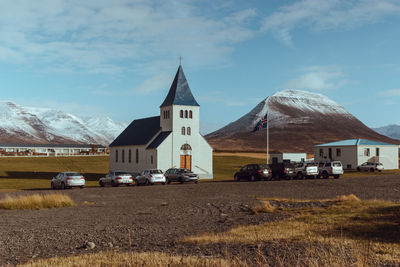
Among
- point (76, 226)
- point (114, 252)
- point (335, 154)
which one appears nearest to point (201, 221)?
point (76, 226)

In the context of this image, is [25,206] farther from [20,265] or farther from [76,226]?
[20,265]

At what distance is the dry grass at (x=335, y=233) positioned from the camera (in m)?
10.1

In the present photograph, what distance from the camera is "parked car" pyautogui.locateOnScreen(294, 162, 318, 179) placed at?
45812 millimetres

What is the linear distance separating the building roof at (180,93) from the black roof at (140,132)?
3692 mm

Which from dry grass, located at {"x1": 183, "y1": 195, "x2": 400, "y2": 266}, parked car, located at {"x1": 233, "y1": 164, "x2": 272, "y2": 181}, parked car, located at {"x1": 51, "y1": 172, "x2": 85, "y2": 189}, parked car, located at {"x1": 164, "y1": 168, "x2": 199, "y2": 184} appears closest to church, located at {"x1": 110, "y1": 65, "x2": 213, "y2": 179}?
parked car, located at {"x1": 164, "y1": 168, "x2": 199, "y2": 184}

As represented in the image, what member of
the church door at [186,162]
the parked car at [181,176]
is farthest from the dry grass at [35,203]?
the church door at [186,162]

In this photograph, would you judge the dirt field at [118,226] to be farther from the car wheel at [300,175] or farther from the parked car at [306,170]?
the car wheel at [300,175]

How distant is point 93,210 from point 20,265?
1127cm

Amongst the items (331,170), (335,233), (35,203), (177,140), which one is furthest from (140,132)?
(335,233)

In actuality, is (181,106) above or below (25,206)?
above

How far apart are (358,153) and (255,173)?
27230 mm

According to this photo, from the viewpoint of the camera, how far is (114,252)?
11.1 m

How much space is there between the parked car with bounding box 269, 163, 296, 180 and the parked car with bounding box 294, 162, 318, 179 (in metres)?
0.79

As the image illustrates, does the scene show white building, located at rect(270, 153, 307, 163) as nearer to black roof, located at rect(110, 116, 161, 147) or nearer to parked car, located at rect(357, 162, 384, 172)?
parked car, located at rect(357, 162, 384, 172)
